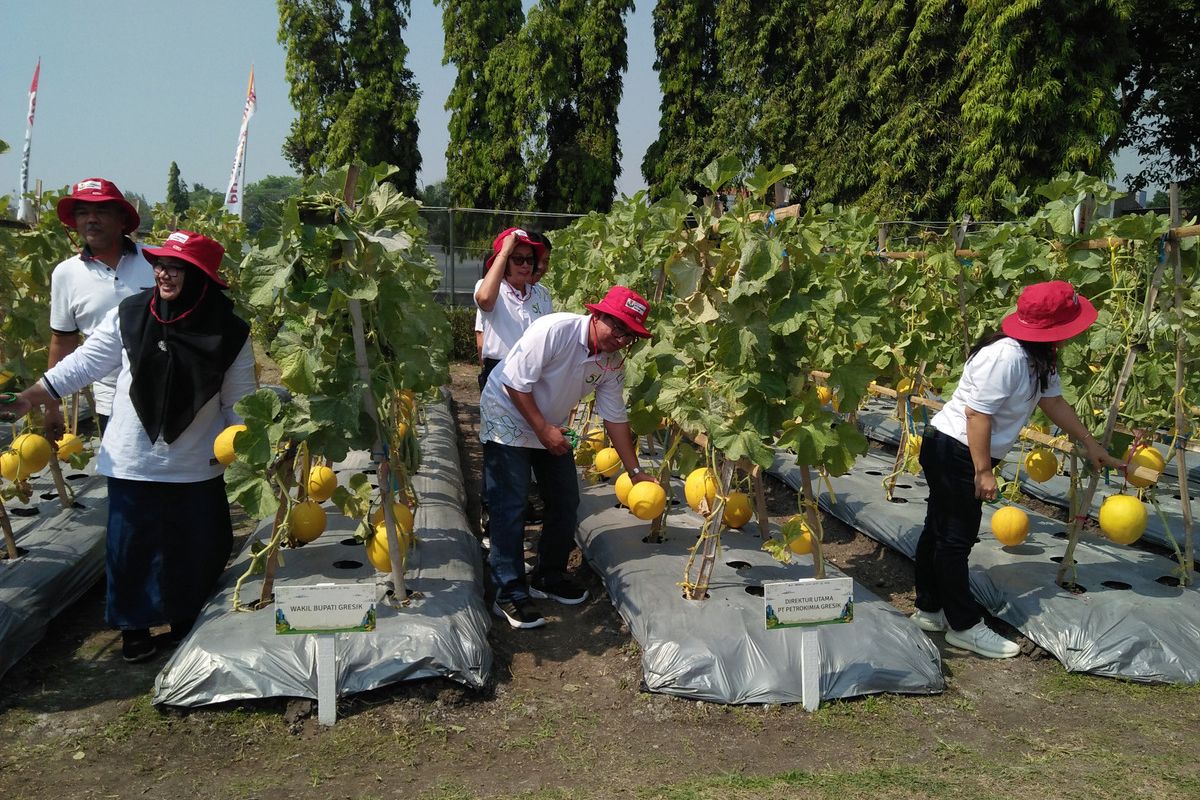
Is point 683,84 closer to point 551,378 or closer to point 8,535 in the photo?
point 551,378

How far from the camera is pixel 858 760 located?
9.52 ft

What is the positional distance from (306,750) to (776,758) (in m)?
1.58

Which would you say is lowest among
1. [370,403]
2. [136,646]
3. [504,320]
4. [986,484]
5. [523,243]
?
[136,646]

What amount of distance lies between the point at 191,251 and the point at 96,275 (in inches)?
49.2

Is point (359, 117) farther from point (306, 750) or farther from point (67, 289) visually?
point (306, 750)

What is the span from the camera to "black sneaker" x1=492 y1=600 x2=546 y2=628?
12.7 ft

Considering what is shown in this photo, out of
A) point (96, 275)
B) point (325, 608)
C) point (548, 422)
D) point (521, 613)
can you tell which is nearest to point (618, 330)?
point (548, 422)

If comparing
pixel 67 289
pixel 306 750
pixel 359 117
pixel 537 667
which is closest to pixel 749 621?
pixel 537 667

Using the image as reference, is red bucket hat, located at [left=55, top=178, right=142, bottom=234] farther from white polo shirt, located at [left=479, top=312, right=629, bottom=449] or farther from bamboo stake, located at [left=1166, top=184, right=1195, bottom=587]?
bamboo stake, located at [left=1166, top=184, right=1195, bottom=587]

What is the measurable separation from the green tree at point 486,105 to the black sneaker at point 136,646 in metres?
19.4

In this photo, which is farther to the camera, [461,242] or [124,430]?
[461,242]

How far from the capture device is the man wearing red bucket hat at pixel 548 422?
353 centimetres

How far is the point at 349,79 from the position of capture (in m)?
22.7

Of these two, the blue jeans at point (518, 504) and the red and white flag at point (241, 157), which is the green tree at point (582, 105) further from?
the blue jeans at point (518, 504)
